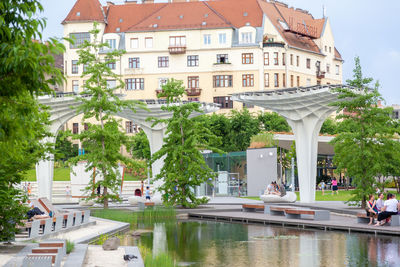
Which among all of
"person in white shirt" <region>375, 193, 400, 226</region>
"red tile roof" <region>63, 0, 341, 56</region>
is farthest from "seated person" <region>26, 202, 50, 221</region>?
"red tile roof" <region>63, 0, 341, 56</region>

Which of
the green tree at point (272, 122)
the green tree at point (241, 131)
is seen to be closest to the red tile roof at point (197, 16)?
the green tree at point (272, 122)

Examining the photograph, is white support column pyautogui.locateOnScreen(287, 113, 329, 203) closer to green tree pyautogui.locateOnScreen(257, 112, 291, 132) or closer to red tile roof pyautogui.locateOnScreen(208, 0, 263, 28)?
green tree pyautogui.locateOnScreen(257, 112, 291, 132)

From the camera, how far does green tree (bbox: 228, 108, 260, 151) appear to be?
7306cm

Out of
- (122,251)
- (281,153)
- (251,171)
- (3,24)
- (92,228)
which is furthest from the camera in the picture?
(281,153)

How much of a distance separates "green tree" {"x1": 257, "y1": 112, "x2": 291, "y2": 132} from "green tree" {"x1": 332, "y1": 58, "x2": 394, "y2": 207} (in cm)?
4304

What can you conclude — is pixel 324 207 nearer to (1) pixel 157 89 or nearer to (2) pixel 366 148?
(2) pixel 366 148

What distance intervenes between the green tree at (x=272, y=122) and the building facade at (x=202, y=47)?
515cm

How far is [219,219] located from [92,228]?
27.1ft

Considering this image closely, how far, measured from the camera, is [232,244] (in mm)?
21266

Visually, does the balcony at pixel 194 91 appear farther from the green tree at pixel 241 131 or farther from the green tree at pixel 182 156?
the green tree at pixel 182 156

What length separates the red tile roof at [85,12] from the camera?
3361 inches

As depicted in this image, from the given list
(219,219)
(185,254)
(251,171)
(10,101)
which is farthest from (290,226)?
(251,171)

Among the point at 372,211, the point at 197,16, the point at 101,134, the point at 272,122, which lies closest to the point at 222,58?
the point at 197,16

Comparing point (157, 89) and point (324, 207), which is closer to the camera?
point (324, 207)
